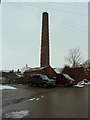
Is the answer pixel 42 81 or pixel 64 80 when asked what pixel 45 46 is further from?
pixel 42 81

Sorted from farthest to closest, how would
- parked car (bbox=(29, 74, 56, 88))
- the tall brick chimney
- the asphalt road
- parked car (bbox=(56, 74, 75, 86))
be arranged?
the tall brick chimney
parked car (bbox=(56, 74, 75, 86))
parked car (bbox=(29, 74, 56, 88))
the asphalt road

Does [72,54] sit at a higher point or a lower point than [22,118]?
higher

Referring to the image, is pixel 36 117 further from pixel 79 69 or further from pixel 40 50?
pixel 40 50

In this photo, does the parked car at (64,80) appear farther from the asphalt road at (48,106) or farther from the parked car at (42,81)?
the asphalt road at (48,106)

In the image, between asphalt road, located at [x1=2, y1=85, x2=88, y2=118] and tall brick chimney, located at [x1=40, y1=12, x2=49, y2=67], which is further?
tall brick chimney, located at [x1=40, y1=12, x2=49, y2=67]

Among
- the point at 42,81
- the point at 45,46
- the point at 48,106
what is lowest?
the point at 48,106

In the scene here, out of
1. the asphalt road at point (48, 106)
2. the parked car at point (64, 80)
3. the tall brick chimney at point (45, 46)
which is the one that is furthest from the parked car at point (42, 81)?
the tall brick chimney at point (45, 46)

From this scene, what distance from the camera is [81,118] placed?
24.7ft

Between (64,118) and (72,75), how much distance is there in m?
25.6

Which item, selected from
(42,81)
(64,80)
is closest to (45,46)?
(64,80)

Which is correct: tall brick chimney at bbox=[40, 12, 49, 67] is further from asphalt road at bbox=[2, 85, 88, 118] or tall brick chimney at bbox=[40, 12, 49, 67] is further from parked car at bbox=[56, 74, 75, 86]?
asphalt road at bbox=[2, 85, 88, 118]

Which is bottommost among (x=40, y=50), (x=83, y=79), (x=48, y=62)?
(x=83, y=79)

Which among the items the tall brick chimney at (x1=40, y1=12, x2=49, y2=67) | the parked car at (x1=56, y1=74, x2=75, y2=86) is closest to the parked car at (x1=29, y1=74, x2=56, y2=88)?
the parked car at (x1=56, y1=74, x2=75, y2=86)

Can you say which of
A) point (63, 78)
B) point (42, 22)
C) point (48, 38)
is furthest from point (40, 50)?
point (63, 78)
